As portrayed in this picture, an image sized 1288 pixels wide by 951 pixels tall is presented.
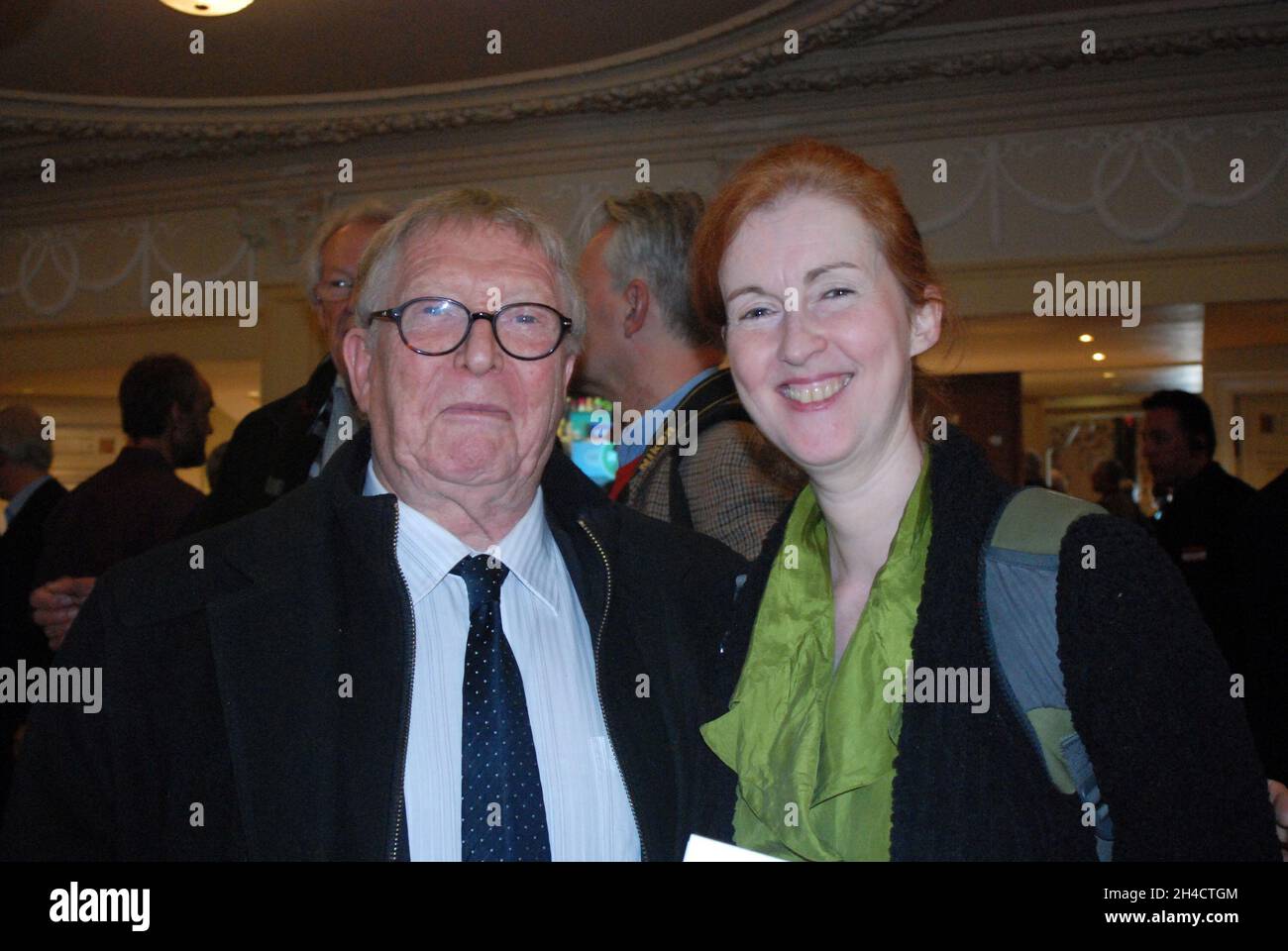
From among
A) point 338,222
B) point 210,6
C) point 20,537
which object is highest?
point 210,6

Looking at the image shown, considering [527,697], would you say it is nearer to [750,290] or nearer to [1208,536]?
[750,290]

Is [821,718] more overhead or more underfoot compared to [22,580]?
more underfoot

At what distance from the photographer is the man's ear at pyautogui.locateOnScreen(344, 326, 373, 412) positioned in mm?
1695

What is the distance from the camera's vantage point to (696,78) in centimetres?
582

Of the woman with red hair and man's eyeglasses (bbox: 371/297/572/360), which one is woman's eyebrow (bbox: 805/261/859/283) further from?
man's eyeglasses (bbox: 371/297/572/360)

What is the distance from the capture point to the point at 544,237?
165 centimetres

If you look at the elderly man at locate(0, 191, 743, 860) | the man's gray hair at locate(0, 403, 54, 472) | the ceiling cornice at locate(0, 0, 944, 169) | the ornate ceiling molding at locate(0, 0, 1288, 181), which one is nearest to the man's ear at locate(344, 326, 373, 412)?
the elderly man at locate(0, 191, 743, 860)

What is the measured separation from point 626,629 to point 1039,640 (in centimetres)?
59

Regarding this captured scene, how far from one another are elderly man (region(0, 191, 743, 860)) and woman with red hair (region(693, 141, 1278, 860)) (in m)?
0.15

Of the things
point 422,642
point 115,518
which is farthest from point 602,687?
point 115,518

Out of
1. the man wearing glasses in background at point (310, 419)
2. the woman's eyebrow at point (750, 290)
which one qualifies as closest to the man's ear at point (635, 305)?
the man wearing glasses in background at point (310, 419)

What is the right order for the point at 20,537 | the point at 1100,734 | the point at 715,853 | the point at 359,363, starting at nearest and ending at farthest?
the point at 1100,734 < the point at 715,853 < the point at 359,363 < the point at 20,537

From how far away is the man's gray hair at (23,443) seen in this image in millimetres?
3883
